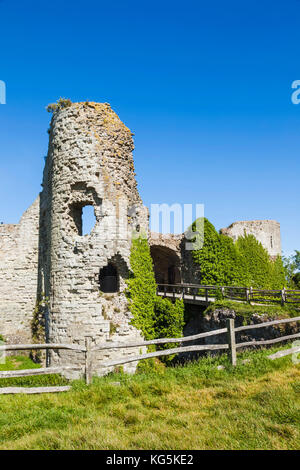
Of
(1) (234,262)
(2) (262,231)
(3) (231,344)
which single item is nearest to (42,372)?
(3) (231,344)

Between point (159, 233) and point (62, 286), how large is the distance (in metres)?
12.0

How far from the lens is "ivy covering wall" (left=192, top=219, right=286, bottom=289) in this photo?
18.6 metres

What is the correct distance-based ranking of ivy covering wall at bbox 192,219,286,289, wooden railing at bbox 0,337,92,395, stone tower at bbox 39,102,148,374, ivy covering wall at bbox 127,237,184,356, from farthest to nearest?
ivy covering wall at bbox 192,219,286,289
ivy covering wall at bbox 127,237,184,356
stone tower at bbox 39,102,148,374
wooden railing at bbox 0,337,92,395

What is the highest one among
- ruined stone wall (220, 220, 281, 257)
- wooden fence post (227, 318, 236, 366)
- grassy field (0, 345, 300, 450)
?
ruined stone wall (220, 220, 281, 257)

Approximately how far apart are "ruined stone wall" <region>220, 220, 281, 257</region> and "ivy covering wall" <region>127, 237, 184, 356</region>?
359 inches

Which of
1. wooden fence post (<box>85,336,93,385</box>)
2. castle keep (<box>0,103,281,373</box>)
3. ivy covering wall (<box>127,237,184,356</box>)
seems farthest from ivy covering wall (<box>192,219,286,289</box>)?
wooden fence post (<box>85,336,93,385</box>)

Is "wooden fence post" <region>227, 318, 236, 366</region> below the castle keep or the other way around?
below

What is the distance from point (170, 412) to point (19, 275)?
1294 cm

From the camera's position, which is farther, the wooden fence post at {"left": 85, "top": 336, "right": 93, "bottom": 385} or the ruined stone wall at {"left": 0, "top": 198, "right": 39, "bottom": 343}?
the ruined stone wall at {"left": 0, "top": 198, "right": 39, "bottom": 343}

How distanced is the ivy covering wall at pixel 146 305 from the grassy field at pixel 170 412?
5.31 meters

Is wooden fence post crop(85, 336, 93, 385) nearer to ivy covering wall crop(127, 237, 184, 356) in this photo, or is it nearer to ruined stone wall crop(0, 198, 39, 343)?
ivy covering wall crop(127, 237, 184, 356)
